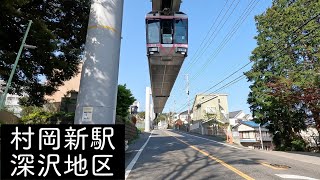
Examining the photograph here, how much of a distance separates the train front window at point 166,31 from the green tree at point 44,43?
287 inches

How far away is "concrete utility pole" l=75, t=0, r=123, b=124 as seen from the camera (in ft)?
25.4

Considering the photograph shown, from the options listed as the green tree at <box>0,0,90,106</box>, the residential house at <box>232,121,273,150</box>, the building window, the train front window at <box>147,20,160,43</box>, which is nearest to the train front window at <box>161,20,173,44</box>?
the train front window at <box>147,20,160,43</box>

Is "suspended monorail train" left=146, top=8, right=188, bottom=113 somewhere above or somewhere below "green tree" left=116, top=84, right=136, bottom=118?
above

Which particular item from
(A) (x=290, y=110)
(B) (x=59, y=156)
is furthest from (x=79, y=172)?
(A) (x=290, y=110)

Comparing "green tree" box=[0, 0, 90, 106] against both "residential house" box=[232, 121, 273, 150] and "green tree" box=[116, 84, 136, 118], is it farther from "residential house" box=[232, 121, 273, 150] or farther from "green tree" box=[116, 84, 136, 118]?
"residential house" box=[232, 121, 273, 150]

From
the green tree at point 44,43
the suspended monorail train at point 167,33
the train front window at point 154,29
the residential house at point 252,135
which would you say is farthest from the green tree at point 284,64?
the green tree at point 44,43

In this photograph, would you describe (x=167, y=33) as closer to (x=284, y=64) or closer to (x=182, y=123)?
(x=284, y=64)

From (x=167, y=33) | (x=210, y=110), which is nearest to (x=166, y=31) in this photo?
(x=167, y=33)

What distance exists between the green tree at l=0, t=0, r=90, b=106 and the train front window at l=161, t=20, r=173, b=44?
23.9 feet

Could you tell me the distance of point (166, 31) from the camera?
19.6m

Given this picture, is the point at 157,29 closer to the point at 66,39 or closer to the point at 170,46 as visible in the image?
the point at 170,46

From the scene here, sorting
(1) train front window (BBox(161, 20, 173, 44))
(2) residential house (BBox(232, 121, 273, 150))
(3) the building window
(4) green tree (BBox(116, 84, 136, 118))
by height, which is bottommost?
(2) residential house (BBox(232, 121, 273, 150))

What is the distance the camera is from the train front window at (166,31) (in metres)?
19.5

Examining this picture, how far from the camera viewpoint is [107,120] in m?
7.85
